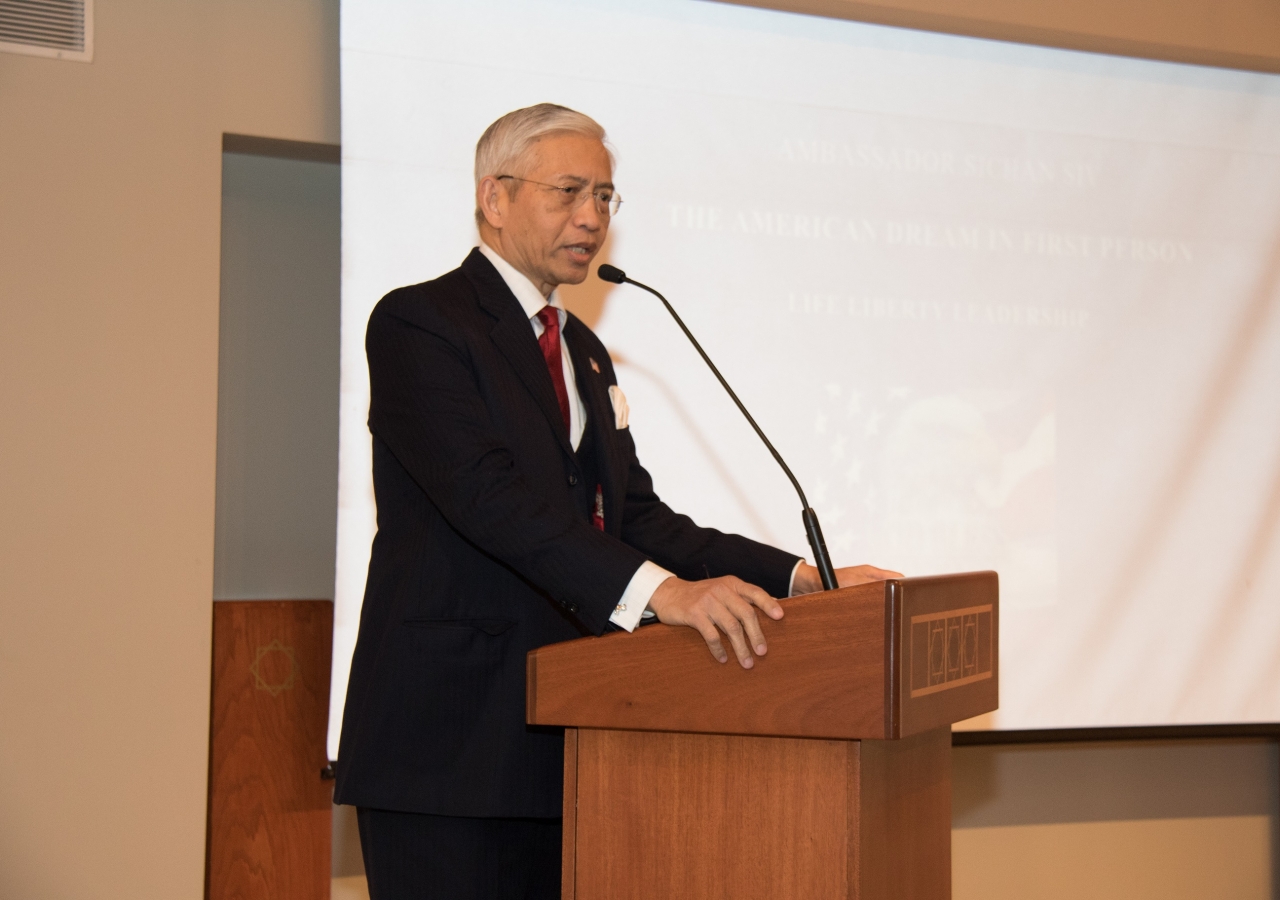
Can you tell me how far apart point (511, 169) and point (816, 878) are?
1.09m

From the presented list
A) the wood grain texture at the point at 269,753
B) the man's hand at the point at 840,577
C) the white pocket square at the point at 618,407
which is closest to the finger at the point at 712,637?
the man's hand at the point at 840,577

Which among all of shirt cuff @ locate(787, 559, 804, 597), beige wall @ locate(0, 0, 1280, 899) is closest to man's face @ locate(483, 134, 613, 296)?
shirt cuff @ locate(787, 559, 804, 597)

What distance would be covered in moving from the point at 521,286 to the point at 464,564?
0.45 metres

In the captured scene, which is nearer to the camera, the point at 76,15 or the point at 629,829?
the point at 629,829

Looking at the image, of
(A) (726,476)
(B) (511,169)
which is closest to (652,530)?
(B) (511,169)

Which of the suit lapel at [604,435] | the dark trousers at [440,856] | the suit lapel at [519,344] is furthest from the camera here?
the suit lapel at [604,435]

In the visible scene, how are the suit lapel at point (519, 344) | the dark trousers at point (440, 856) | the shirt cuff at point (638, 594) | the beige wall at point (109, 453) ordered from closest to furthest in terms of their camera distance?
the shirt cuff at point (638, 594)
the dark trousers at point (440, 856)
the suit lapel at point (519, 344)
the beige wall at point (109, 453)

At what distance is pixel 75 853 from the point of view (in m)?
2.48

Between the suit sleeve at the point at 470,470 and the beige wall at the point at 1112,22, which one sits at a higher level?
the beige wall at the point at 1112,22

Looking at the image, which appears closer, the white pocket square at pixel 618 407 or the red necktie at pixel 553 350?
the red necktie at pixel 553 350

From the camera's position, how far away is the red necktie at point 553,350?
1.70m

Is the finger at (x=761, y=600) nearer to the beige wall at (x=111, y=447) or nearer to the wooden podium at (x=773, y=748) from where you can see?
the wooden podium at (x=773, y=748)

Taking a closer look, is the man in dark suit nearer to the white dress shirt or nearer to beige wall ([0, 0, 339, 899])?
the white dress shirt

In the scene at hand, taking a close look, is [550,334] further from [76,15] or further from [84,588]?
[76,15]
